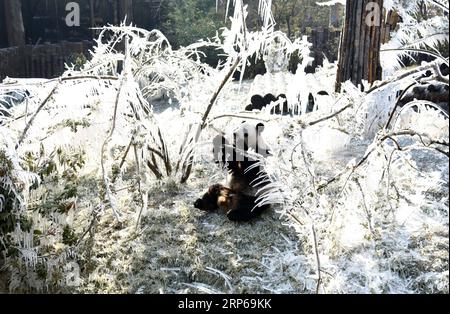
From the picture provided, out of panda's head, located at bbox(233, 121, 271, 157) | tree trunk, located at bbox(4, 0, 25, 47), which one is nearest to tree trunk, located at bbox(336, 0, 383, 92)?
panda's head, located at bbox(233, 121, 271, 157)

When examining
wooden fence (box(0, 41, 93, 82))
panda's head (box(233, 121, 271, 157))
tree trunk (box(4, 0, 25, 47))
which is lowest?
panda's head (box(233, 121, 271, 157))

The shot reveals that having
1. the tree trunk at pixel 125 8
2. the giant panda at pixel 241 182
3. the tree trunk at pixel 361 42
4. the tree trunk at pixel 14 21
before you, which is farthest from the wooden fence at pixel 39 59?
the giant panda at pixel 241 182

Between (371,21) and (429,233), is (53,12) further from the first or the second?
(429,233)

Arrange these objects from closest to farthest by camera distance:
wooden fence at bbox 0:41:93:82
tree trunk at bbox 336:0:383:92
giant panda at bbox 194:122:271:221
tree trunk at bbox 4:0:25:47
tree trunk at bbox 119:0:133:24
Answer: giant panda at bbox 194:122:271:221
tree trunk at bbox 336:0:383:92
wooden fence at bbox 0:41:93:82
tree trunk at bbox 4:0:25:47
tree trunk at bbox 119:0:133:24

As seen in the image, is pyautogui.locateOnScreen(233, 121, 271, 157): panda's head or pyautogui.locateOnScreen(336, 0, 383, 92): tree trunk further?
pyautogui.locateOnScreen(336, 0, 383, 92): tree trunk

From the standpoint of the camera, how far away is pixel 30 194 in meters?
2.92

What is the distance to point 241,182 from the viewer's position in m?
3.49

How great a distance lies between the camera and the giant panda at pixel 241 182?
345 cm

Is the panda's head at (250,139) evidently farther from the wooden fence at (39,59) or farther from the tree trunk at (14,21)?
the tree trunk at (14,21)

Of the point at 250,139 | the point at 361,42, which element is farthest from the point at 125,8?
the point at 250,139

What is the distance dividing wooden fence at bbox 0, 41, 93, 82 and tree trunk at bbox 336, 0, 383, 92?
20.0ft

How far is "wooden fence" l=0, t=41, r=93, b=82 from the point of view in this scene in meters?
9.15

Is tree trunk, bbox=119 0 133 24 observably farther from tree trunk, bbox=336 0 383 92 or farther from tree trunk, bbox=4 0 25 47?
tree trunk, bbox=336 0 383 92

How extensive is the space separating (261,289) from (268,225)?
737 mm
